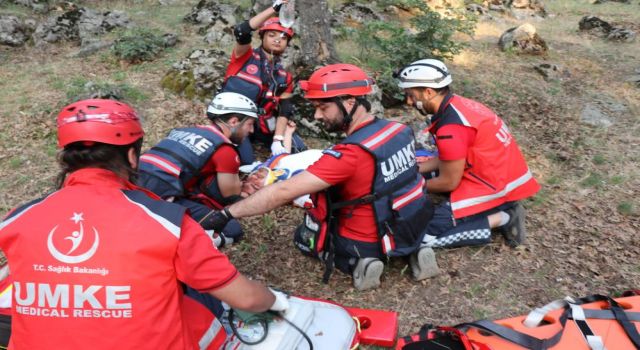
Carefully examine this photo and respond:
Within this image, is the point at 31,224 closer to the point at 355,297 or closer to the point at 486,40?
the point at 355,297

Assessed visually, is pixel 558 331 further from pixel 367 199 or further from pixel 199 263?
pixel 199 263

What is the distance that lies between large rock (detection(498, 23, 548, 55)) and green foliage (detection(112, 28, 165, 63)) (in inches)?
324

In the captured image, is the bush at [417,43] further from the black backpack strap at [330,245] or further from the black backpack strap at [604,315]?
the black backpack strap at [604,315]

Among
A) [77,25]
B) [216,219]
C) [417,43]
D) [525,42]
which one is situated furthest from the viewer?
[525,42]

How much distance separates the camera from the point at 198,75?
24.0 feet

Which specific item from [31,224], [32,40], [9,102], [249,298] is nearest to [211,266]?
[249,298]

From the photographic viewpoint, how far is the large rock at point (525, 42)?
35.6ft

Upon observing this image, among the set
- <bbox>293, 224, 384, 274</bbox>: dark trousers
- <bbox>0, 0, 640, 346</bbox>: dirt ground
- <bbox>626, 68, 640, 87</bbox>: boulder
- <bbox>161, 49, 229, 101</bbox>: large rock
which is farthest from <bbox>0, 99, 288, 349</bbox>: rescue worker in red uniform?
<bbox>626, 68, 640, 87</bbox>: boulder

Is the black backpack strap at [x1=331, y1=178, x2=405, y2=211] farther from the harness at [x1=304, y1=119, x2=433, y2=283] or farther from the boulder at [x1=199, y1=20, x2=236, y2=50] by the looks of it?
the boulder at [x1=199, y1=20, x2=236, y2=50]

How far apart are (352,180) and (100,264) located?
7.17 ft

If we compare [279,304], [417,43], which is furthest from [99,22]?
[279,304]

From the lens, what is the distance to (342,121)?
12.3 feet

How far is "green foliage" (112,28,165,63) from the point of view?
852cm

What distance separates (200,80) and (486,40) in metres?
8.46
